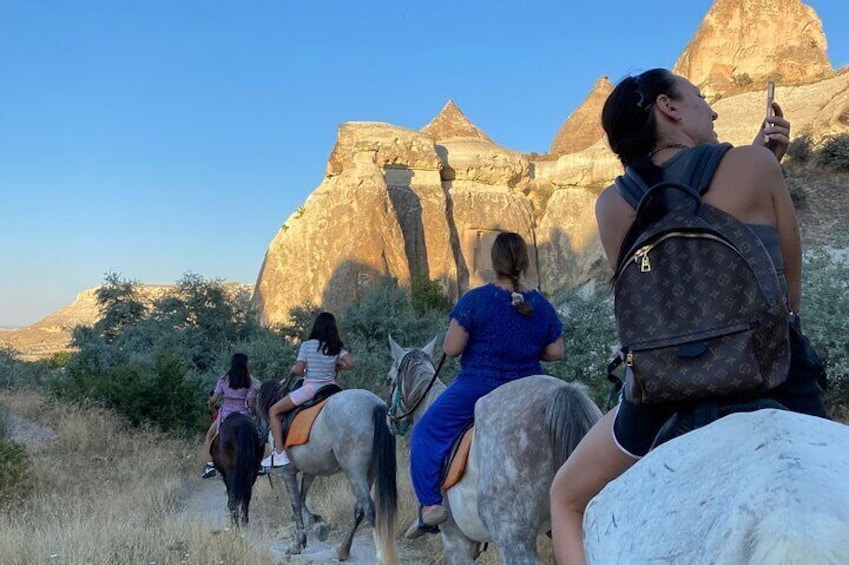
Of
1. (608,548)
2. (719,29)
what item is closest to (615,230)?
(608,548)

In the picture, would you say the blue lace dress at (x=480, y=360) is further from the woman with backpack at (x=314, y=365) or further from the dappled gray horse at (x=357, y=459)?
the woman with backpack at (x=314, y=365)

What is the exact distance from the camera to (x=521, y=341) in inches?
157

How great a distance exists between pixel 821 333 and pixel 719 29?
104 ft

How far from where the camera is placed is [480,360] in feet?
13.1

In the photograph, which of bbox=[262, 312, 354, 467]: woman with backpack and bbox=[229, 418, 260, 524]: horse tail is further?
bbox=[229, 418, 260, 524]: horse tail

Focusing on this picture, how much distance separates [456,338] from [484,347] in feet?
0.57

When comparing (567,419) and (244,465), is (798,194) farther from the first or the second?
(567,419)

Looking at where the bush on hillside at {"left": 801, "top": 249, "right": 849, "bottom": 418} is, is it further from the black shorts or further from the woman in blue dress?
the black shorts

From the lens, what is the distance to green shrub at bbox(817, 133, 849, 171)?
21.3m

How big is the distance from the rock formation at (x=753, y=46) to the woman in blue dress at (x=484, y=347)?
32.3m

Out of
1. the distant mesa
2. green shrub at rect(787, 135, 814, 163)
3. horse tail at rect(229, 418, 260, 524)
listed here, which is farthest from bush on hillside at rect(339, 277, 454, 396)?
the distant mesa

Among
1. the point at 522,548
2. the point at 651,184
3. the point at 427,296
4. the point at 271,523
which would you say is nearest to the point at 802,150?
the point at 427,296

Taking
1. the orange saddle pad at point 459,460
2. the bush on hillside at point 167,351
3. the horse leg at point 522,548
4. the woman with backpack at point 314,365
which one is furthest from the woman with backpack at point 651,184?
the bush on hillside at point 167,351

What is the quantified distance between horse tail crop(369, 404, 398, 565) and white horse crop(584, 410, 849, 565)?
4.66 metres
